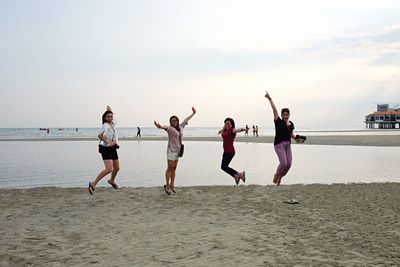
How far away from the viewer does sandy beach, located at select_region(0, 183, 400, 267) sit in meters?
5.38

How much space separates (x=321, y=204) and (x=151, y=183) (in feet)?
22.0

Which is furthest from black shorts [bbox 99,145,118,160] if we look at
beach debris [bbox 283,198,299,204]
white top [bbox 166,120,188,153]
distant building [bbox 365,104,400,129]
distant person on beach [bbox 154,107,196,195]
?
distant building [bbox 365,104,400,129]

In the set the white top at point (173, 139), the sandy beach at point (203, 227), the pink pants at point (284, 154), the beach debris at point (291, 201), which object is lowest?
the sandy beach at point (203, 227)

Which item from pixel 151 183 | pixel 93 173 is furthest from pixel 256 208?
pixel 93 173

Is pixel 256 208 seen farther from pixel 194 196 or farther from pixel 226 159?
pixel 226 159

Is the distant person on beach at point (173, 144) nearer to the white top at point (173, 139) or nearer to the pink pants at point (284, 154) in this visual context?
the white top at point (173, 139)

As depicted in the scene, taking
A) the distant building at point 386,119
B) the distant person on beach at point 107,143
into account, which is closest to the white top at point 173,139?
the distant person on beach at point 107,143

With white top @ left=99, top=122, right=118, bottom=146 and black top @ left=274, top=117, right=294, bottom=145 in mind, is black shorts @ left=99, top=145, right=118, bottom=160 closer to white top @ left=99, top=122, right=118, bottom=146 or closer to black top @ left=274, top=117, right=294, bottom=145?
white top @ left=99, top=122, right=118, bottom=146

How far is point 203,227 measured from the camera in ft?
22.4

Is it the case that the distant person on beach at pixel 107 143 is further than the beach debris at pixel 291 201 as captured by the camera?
Yes

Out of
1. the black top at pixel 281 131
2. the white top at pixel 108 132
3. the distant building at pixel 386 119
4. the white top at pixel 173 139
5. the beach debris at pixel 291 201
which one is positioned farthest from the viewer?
the distant building at pixel 386 119

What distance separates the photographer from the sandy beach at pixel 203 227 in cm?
538

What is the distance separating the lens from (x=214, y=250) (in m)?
5.63

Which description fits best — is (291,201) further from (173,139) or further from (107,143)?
(107,143)
